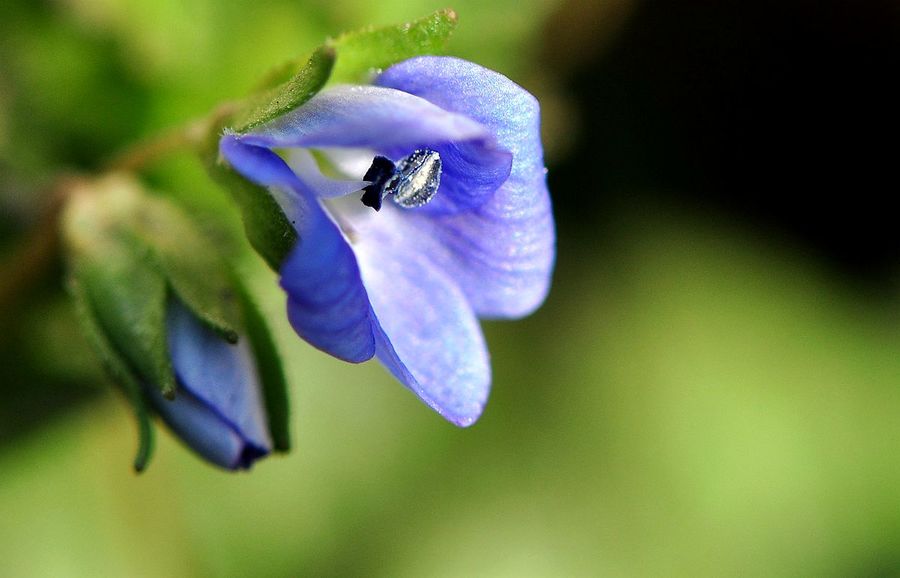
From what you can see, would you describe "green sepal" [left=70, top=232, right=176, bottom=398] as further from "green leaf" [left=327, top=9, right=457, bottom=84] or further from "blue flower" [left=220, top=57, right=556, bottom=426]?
"green leaf" [left=327, top=9, right=457, bottom=84]

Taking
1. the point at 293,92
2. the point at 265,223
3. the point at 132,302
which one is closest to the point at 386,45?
the point at 293,92

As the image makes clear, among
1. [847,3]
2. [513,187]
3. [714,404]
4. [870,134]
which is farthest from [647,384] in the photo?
[513,187]

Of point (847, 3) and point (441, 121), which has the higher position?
point (847, 3)

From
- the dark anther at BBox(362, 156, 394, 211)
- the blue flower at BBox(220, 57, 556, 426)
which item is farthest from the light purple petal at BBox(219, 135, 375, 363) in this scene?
the dark anther at BBox(362, 156, 394, 211)

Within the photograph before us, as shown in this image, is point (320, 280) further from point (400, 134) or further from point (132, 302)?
point (132, 302)

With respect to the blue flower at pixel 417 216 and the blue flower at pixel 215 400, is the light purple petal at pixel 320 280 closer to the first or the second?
Result: the blue flower at pixel 417 216

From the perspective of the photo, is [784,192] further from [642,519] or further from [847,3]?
[642,519]

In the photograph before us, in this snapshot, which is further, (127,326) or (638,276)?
(638,276)
